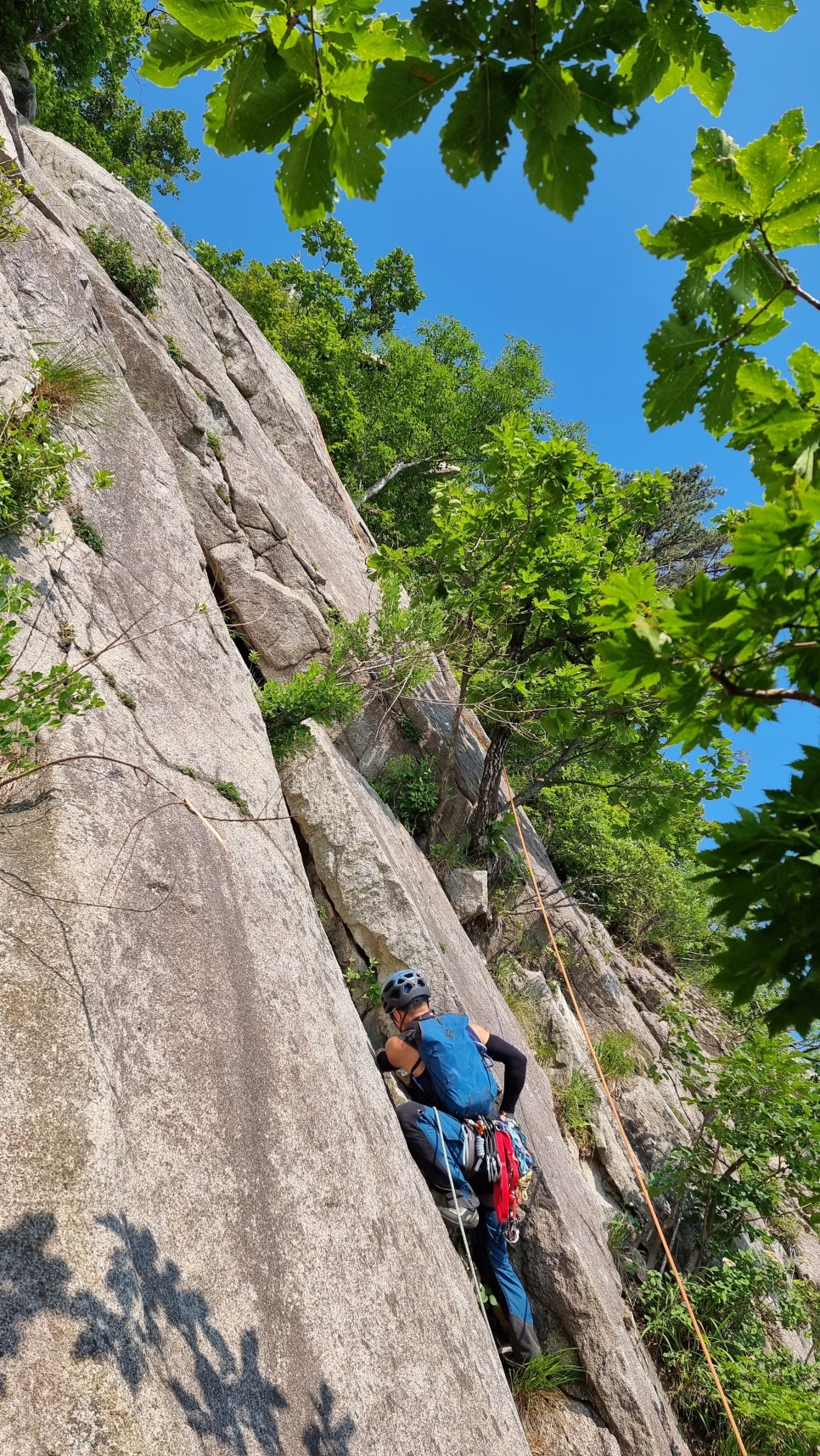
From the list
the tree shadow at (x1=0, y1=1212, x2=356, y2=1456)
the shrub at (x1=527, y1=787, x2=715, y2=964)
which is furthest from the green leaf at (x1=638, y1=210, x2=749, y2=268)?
the shrub at (x1=527, y1=787, x2=715, y2=964)

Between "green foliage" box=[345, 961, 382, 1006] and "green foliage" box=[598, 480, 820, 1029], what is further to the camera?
"green foliage" box=[345, 961, 382, 1006]

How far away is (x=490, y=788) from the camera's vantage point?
8.75m

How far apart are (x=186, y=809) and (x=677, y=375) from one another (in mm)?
3330

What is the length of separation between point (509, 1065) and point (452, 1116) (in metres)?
0.65

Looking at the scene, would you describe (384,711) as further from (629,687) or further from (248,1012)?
(629,687)

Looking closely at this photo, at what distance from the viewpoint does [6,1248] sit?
75.4 inches

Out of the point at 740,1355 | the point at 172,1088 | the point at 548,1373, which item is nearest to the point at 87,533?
the point at 172,1088

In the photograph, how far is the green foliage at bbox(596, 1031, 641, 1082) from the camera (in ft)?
28.0

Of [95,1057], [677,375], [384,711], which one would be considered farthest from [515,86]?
[384,711]

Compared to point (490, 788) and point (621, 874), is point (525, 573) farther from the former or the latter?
point (621, 874)

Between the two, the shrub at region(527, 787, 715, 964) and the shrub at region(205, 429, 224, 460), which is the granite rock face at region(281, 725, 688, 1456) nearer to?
the shrub at region(205, 429, 224, 460)

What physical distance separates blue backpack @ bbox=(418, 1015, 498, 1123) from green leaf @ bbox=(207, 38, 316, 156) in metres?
4.81

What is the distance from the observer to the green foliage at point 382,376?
19.1m

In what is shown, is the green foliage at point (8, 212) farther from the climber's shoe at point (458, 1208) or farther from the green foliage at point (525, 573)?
the climber's shoe at point (458, 1208)
